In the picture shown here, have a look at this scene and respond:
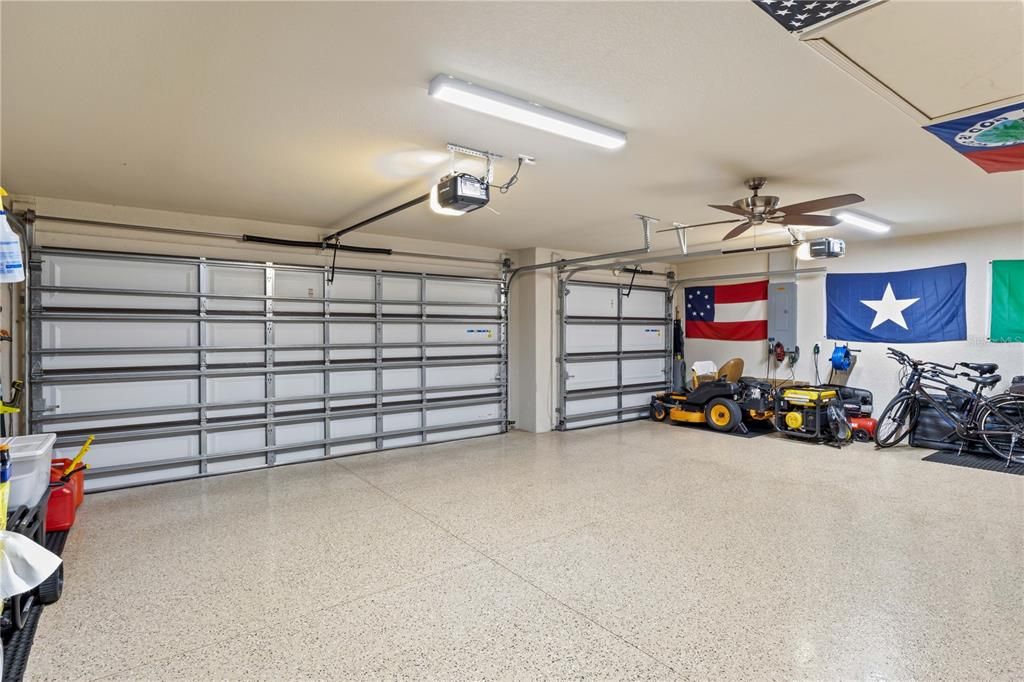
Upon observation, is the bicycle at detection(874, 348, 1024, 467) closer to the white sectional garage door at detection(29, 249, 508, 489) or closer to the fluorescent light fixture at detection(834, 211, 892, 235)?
the fluorescent light fixture at detection(834, 211, 892, 235)

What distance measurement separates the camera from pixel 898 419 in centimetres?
626

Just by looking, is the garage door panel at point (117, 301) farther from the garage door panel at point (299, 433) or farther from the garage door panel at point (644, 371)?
the garage door panel at point (644, 371)

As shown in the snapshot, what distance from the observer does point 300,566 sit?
3.13 m

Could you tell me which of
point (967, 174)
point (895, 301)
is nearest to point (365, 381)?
point (967, 174)

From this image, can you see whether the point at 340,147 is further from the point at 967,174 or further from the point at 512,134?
the point at 967,174

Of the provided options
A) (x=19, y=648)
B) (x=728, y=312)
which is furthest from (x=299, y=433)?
(x=728, y=312)

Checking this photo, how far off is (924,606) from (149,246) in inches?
255

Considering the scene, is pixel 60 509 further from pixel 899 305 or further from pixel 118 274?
pixel 899 305

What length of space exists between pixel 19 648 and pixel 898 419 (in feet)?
A: 26.1

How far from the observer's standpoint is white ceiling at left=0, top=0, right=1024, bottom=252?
1.96 metres

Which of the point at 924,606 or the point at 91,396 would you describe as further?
the point at 91,396

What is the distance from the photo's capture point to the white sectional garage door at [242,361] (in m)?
4.62

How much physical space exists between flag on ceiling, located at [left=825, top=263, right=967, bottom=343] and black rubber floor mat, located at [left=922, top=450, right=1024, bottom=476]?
4.75 feet

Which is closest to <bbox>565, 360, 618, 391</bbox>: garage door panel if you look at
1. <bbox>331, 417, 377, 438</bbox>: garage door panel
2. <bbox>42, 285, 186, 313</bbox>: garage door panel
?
<bbox>331, 417, 377, 438</bbox>: garage door panel
